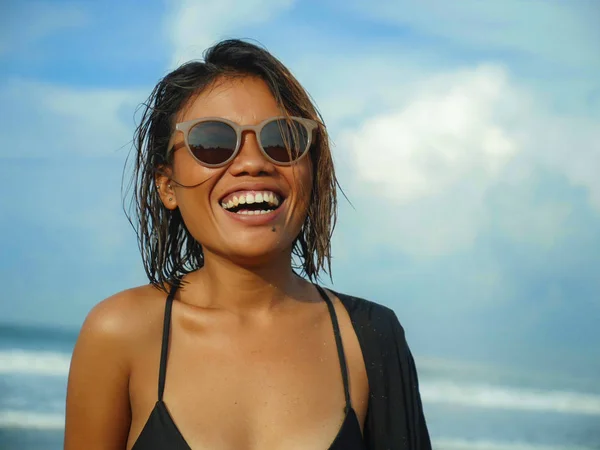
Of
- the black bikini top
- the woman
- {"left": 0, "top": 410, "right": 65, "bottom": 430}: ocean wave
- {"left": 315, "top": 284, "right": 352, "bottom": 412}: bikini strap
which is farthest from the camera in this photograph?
{"left": 0, "top": 410, "right": 65, "bottom": 430}: ocean wave

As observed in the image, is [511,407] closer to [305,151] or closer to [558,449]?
[558,449]

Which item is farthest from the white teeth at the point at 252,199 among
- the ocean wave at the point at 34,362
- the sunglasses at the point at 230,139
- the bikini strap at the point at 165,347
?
the ocean wave at the point at 34,362

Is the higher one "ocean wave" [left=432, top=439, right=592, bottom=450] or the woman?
"ocean wave" [left=432, top=439, right=592, bottom=450]

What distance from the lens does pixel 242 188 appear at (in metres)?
2.58

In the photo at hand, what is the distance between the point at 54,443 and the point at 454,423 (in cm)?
516

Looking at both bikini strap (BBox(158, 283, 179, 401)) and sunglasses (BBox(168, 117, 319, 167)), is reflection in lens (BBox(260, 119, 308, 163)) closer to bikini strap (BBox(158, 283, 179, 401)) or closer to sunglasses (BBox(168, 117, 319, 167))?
sunglasses (BBox(168, 117, 319, 167))

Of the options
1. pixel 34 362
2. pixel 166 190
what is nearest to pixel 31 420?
pixel 34 362

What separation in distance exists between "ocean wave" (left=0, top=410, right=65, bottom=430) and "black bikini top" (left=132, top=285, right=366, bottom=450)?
26.4 ft

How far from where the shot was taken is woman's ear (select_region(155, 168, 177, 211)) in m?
2.84

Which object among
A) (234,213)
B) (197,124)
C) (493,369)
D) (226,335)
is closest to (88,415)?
(226,335)

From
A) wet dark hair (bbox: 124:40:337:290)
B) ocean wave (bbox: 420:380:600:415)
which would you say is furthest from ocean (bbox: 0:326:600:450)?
wet dark hair (bbox: 124:40:337:290)

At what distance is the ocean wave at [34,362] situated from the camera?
45.1ft

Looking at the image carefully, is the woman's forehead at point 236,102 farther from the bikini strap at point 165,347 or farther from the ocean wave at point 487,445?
the ocean wave at point 487,445

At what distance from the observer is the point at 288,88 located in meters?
2.72
